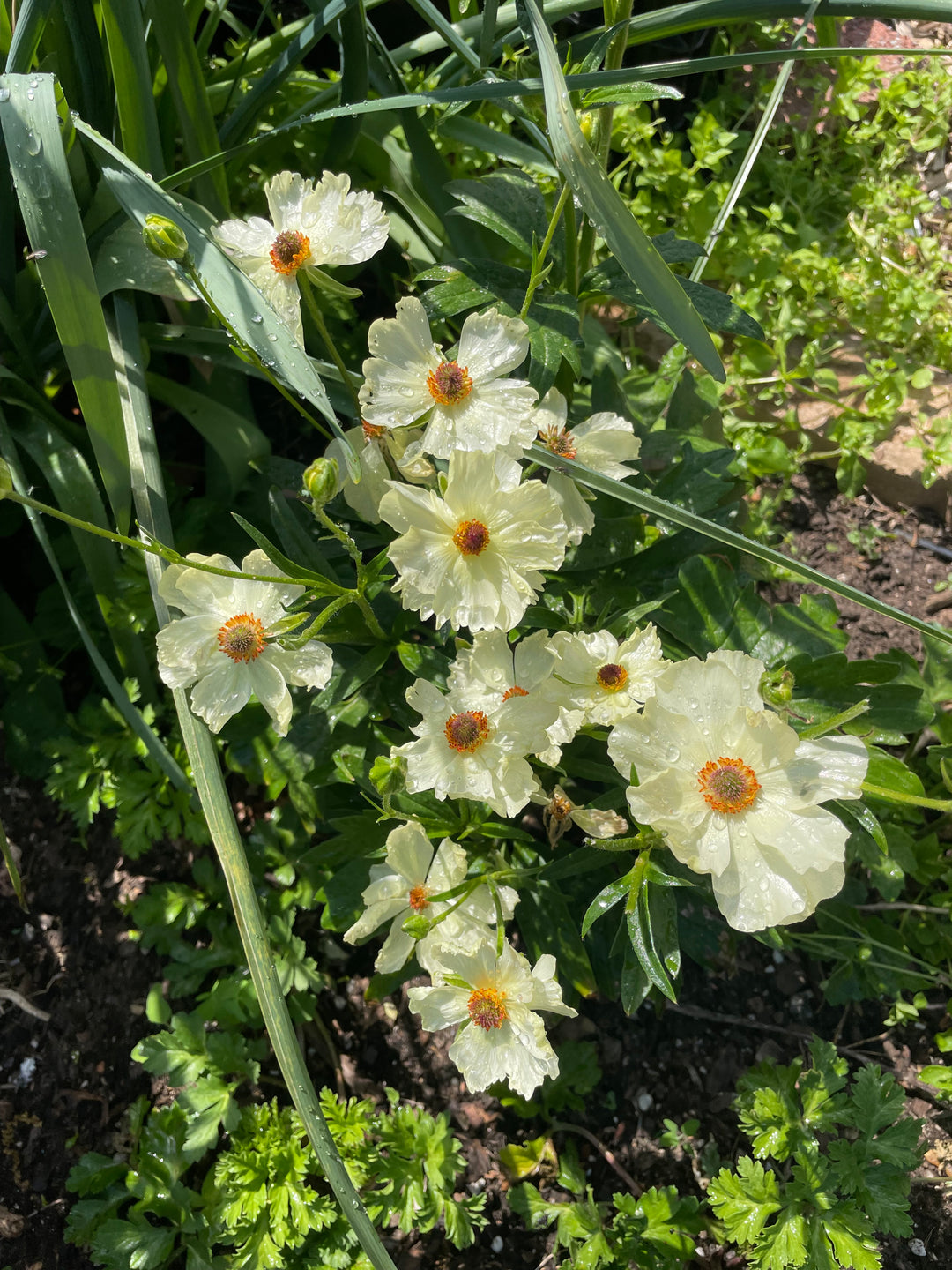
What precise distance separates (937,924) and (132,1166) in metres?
1.35

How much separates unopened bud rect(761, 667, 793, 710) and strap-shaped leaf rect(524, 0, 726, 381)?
31 centimetres

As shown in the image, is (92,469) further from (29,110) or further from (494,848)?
(494,848)

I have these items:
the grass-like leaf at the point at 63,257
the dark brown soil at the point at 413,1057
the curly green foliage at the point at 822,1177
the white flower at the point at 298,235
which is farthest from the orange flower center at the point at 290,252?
the curly green foliage at the point at 822,1177

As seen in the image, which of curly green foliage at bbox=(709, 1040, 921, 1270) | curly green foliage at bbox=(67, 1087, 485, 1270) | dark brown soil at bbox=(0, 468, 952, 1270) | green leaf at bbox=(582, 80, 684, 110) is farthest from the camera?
dark brown soil at bbox=(0, 468, 952, 1270)

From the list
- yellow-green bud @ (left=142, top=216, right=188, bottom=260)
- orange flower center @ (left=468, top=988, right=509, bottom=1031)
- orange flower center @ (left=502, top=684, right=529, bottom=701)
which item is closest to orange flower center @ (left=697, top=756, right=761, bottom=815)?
orange flower center @ (left=502, top=684, right=529, bottom=701)

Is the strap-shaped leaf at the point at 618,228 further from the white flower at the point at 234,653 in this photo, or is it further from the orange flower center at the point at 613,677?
the white flower at the point at 234,653

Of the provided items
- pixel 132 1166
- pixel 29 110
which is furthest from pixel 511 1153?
pixel 29 110

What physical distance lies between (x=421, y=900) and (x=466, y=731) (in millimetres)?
219

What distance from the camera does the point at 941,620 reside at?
1.88m

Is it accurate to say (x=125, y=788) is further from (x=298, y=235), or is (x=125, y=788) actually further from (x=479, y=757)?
(x=298, y=235)

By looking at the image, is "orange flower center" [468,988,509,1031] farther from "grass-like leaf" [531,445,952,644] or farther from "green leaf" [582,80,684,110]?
"green leaf" [582,80,684,110]

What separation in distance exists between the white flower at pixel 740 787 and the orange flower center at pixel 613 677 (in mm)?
138

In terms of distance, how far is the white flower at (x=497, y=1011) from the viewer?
3.22ft

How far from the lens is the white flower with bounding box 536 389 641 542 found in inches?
44.0
